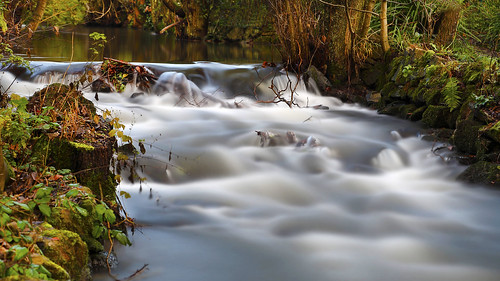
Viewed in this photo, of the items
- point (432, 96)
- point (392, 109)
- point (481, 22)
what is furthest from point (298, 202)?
point (481, 22)

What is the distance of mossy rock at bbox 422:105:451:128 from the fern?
0.24 metres

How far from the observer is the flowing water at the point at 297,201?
11.3ft

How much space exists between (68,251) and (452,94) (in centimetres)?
488

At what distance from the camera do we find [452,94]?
237 inches

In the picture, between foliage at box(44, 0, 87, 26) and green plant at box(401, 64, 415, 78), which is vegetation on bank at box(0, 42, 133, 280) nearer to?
foliage at box(44, 0, 87, 26)

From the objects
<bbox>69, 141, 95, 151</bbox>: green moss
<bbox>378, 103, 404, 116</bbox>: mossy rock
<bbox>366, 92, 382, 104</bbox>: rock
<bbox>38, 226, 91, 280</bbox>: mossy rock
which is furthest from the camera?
<bbox>366, 92, 382, 104</bbox>: rock

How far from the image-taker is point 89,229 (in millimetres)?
3039

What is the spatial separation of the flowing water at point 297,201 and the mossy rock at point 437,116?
0.67ft

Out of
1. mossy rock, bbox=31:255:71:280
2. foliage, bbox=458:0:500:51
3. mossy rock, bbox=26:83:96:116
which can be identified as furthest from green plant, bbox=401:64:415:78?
mossy rock, bbox=31:255:71:280

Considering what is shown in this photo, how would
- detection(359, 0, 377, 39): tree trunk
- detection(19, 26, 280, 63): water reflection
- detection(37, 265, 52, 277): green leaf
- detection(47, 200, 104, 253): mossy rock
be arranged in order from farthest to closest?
detection(19, 26, 280, 63): water reflection → detection(359, 0, 377, 39): tree trunk → detection(47, 200, 104, 253): mossy rock → detection(37, 265, 52, 277): green leaf

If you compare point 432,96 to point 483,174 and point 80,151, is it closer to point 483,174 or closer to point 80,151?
point 483,174

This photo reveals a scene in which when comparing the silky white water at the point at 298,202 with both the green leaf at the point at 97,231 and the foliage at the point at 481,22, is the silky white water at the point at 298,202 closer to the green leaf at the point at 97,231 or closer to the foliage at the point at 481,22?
the green leaf at the point at 97,231

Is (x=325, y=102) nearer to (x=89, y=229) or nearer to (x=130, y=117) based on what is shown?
(x=130, y=117)

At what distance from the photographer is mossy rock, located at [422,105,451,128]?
20.8 feet
